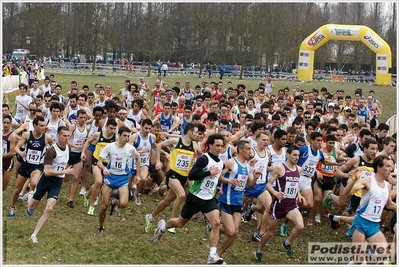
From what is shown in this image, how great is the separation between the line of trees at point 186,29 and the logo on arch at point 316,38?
38.4 ft

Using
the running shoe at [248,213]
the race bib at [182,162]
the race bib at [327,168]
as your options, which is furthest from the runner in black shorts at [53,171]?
the race bib at [327,168]

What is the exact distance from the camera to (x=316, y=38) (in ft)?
130

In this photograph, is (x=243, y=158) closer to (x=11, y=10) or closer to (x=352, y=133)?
(x=352, y=133)

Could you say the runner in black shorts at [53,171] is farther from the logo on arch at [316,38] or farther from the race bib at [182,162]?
the logo on arch at [316,38]

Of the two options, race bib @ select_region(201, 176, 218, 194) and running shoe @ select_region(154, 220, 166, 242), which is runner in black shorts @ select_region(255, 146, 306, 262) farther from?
running shoe @ select_region(154, 220, 166, 242)

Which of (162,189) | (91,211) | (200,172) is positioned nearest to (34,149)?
(91,211)

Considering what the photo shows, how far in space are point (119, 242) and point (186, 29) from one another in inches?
2185

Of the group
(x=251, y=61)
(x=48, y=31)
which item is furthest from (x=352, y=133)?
(x=251, y=61)

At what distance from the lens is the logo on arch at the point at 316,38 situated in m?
39.3

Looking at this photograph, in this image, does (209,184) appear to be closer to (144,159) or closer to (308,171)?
(308,171)

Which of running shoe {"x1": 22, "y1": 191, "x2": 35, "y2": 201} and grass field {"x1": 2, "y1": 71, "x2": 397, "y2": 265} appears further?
running shoe {"x1": 22, "y1": 191, "x2": 35, "y2": 201}

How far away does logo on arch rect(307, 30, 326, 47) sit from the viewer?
39.3m

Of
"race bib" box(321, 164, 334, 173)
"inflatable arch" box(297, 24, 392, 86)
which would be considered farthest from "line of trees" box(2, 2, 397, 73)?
"race bib" box(321, 164, 334, 173)

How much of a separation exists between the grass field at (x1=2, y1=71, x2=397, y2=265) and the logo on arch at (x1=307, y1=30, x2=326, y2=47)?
95.7 ft
